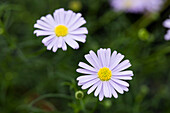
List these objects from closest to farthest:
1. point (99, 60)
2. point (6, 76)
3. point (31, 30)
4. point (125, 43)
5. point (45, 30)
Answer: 1. point (99, 60)
2. point (45, 30)
3. point (6, 76)
4. point (125, 43)
5. point (31, 30)

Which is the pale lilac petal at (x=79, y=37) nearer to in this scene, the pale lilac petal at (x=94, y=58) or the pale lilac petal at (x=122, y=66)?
the pale lilac petal at (x=94, y=58)

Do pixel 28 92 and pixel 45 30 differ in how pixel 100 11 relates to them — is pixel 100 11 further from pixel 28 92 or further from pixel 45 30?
pixel 45 30

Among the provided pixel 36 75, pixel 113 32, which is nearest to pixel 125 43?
pixel 113 32

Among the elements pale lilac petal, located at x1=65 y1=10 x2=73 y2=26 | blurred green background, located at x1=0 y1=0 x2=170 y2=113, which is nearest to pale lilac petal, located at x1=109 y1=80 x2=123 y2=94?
pale lilac petal, located at x1=65 y1=10 x2=73 y2=26

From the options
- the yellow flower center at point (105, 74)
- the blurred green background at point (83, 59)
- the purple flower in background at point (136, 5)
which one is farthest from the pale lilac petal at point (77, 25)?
the purple flower in background at point (136, 5)

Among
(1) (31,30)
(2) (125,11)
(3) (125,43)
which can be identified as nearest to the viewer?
(3) (125,43)

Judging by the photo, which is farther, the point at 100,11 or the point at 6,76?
the point at 100,11

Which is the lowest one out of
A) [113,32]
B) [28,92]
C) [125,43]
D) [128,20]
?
[28,92]

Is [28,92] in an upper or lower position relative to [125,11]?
lower
